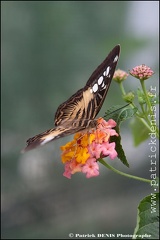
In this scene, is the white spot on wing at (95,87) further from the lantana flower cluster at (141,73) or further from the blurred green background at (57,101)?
the blurred green background at (57,101)

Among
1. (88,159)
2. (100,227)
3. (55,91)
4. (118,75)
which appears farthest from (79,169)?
(55,91)

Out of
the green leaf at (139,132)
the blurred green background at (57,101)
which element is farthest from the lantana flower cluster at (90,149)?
the blurred green background at (57,101)

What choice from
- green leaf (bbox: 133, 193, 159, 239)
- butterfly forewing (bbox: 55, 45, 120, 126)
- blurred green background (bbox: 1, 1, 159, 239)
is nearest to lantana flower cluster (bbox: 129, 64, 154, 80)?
butterfly forewing (bbox: 55, 45, 120, 126)

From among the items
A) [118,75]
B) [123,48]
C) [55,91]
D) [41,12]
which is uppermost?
[41,12]

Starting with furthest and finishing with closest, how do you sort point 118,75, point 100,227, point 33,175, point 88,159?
point 33,175 → point 100,227 → point 118,75 → point 88,159

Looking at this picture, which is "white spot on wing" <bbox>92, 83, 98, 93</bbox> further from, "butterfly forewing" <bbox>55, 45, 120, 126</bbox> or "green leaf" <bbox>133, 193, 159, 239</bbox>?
"green leaf" <bbox>133, 193, 159, 239</bbox>

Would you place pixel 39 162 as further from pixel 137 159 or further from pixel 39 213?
pixel 137 159

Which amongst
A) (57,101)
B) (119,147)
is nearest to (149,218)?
(119,147)
